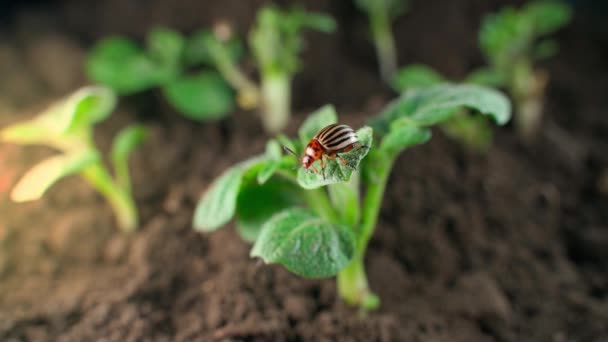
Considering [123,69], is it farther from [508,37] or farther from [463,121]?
[508,37]

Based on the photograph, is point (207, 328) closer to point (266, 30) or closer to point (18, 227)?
point (18, 227)

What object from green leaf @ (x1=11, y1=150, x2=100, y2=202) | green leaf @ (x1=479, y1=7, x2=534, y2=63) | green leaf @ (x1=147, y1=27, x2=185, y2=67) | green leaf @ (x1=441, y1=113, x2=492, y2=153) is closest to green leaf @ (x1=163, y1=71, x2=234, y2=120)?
green leaf @ (x1=147, y1=27, x2=185, y2=67)

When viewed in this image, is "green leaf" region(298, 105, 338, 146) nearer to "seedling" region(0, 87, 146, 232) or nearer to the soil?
the soil

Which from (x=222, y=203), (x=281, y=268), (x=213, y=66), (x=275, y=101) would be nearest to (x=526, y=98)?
(x=275, y=101)

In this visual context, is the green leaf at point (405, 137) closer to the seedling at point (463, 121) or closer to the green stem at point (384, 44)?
the seedling at point (463, 121)

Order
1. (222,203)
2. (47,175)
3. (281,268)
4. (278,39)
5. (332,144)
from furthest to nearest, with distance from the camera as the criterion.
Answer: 1. (278,39)
2. (281,268)
3. (47,175)
4. (222,203)
5. (332,144)

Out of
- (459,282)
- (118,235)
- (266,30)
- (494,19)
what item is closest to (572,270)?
(459,282)

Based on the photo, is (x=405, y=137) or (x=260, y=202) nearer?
(x=405, y=137)

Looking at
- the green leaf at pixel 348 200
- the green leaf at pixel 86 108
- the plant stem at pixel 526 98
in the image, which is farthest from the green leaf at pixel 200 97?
the plant stem at pixel 526 98

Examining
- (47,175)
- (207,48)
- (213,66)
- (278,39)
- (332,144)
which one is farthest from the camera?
(213,66)
